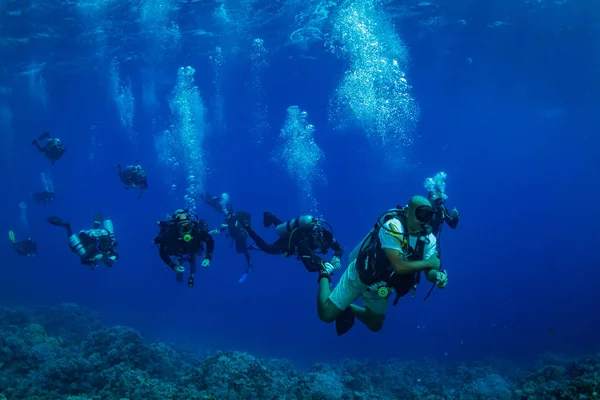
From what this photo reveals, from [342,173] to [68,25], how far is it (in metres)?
66.4

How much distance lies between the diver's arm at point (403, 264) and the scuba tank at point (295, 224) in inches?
121

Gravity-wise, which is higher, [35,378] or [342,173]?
[342,173]

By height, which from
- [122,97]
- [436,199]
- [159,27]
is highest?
[122,97]

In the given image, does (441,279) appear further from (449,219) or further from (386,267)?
(449,219)

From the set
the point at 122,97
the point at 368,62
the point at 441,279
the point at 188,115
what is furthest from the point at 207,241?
the point at 122,97

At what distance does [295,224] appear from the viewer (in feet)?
23.5

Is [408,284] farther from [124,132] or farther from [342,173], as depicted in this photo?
[342,173]

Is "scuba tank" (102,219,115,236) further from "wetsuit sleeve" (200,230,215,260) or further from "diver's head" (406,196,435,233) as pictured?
"diver's head" (406,196,435,233)

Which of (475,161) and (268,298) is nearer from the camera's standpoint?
(268,298)

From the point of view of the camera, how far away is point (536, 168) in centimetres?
9181

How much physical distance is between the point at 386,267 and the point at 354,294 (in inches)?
38.6

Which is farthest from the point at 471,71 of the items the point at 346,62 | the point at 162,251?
the point at 162,251

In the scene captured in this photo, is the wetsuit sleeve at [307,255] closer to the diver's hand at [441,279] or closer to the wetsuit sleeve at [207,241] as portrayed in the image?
the wetsuit sleeve at [207,241]

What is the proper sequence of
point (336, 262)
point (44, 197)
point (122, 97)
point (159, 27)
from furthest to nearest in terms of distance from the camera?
point (122, 97), point (159, 27), point (44, 197), point (336, 262)
